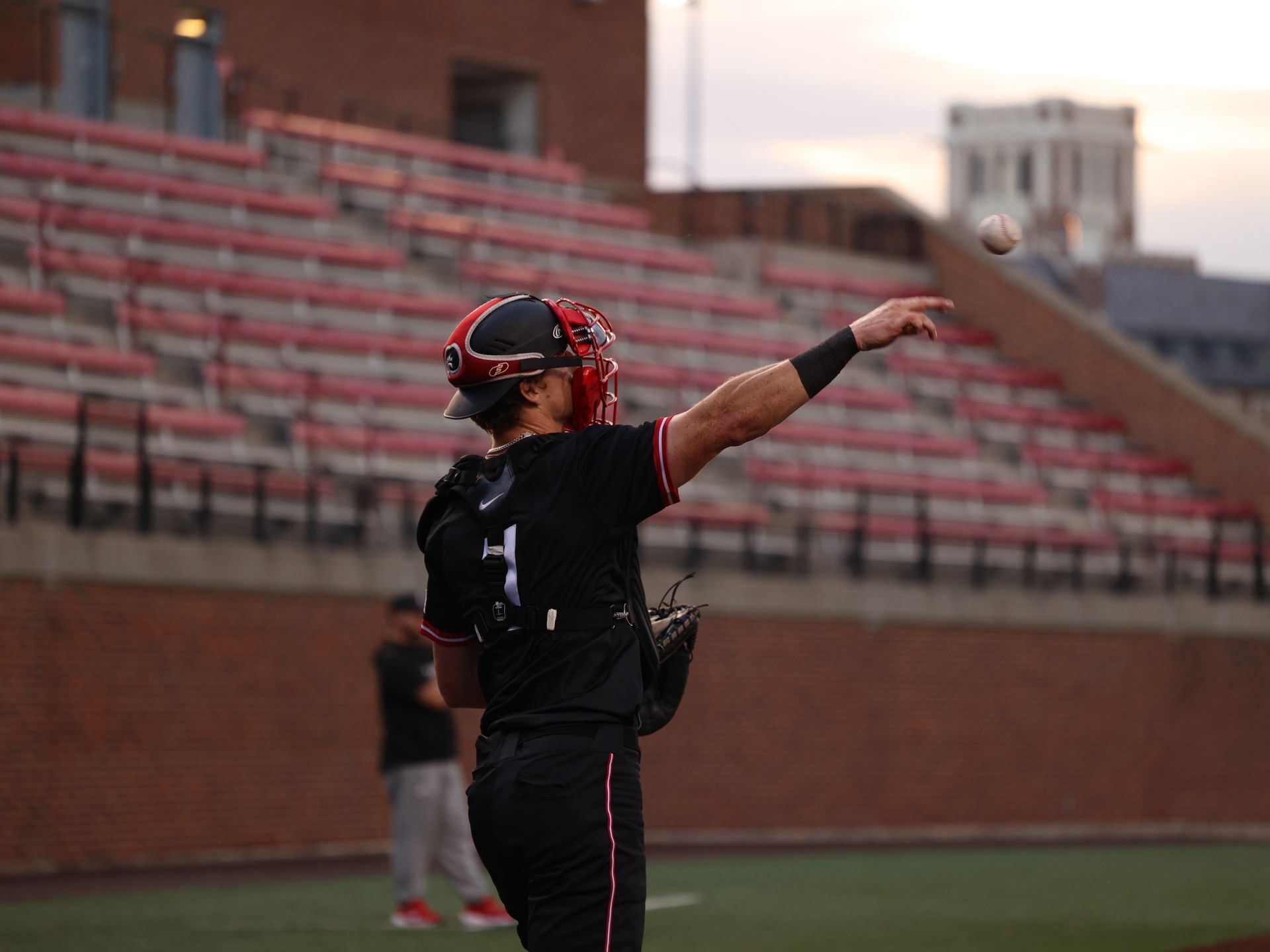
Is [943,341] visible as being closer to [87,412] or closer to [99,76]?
[99,76]

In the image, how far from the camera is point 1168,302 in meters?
67.1

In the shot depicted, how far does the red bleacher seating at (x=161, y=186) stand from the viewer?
64.0ft

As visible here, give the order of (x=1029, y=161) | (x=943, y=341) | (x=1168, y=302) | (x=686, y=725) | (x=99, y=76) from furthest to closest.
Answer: (x=1029, y=161) → (x=1168, y=302) → (x=943, y=341) → (x=99, y=76) → (x=686, y=725)

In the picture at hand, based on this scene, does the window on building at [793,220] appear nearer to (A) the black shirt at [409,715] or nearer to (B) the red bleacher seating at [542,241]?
(B) the red bleacher seating at [542,241]

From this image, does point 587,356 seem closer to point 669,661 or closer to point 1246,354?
point 669,661

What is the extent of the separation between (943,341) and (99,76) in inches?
444

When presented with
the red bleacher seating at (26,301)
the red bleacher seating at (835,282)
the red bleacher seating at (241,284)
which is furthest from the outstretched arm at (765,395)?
the red bleacher seating at (835,282)

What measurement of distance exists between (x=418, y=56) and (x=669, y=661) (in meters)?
24.0

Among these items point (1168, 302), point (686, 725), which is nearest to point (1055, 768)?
point (686, 725)

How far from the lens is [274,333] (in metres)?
18.5

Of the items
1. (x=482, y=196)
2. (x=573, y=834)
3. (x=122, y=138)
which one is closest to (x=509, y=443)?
(x=573, y=834)

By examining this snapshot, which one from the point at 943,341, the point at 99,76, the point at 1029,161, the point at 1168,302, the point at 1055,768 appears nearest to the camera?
the point at 1055,768

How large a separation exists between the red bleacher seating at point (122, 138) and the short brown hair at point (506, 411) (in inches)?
682

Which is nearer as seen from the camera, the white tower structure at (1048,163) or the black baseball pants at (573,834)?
the black baseball pants at (573,834)
